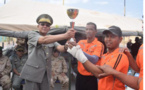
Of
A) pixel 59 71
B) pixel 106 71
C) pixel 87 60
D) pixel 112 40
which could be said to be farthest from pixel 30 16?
pixel 106 71

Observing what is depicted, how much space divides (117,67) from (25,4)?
5.15 m

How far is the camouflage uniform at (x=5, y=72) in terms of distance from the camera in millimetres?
4344

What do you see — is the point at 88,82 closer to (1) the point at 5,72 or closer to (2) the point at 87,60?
(2) the point at 87,60

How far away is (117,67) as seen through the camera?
1.62 m

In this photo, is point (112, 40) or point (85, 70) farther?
point (85, 70)

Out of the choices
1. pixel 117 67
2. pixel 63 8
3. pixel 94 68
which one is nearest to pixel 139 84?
pixel 117 67

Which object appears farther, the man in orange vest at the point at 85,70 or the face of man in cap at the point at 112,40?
the man in orange vest at the point at 85,70

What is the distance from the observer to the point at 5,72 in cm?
453

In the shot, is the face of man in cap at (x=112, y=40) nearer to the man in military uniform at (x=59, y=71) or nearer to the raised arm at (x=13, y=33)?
the raised arm at (x=13, y=33)

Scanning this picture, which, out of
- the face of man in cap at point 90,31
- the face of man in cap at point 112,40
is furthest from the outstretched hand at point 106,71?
the face of man in cap at point 90,31

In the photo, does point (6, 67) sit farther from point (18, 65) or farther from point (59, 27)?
point (59, 27)

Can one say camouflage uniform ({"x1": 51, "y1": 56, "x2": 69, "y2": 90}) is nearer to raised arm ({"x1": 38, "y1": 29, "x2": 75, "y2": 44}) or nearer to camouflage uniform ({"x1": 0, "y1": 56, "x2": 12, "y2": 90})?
camouflage uniform ({"x1": 0, "y1": 56, "x2": 12, "y2": 90})

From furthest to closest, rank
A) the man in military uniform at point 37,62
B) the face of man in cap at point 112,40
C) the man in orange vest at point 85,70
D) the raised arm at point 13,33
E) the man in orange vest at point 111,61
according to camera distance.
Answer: the raised arm at point 13,33, the man in orange vest at point 85,70, the man in military uniform at point 37,62, the face of man in cap at point 112,40, the man in orange vest at point 111,61

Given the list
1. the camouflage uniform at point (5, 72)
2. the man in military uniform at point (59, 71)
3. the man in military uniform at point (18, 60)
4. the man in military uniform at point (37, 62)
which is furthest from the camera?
the man in military uniform at point (59, 71)
